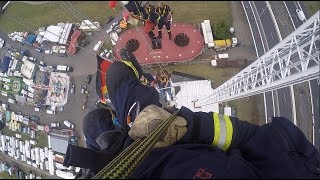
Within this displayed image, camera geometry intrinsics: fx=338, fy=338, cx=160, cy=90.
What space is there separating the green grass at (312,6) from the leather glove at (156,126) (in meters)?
29.1

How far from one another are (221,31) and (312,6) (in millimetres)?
9309

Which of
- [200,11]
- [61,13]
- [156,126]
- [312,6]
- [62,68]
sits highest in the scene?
[312,6]

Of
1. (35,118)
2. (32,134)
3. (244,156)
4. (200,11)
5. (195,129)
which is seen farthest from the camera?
(200,11)

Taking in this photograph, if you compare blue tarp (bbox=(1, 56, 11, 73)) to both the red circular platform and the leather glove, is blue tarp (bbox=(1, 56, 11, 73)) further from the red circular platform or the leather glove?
the leather glove

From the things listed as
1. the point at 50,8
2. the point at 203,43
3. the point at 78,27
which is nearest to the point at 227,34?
the point at 203,43

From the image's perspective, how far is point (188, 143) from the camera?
6352 millimetres

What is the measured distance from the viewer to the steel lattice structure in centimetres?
1137

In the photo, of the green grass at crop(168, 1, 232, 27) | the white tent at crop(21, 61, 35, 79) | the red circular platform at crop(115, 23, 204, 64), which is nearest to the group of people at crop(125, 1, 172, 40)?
the red circular platform at crop(115, 23, 204, 64)

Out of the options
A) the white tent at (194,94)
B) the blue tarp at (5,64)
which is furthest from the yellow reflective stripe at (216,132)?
the white tent at (194,94)

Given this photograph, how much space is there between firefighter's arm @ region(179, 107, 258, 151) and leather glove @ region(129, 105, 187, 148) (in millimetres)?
142

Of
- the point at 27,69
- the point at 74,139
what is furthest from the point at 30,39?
the point at 74,139

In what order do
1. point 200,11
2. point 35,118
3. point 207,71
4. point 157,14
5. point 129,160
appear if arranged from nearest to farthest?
point 129,160 → point 157,14 → point 35,118 → point 207,71 → point 200,11

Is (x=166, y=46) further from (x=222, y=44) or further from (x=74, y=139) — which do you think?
(x=74, y=139)

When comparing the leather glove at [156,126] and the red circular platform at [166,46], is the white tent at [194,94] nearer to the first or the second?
the red circular platform at [166,46]
